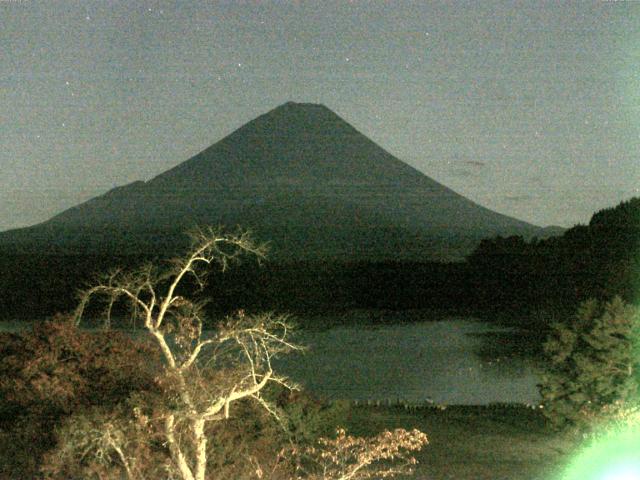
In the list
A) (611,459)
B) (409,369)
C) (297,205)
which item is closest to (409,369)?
(409,369)

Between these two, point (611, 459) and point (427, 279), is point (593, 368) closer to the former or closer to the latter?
point (611, 459)

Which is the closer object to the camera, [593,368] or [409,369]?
[593,368]

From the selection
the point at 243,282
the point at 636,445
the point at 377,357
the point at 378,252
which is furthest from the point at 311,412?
the point at 378,252

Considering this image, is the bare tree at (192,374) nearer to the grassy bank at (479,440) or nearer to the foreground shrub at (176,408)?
the foreground shrub at (176,408)

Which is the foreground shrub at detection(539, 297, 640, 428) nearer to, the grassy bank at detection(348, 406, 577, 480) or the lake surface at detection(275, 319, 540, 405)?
the grassy bank at detection(348, 406, 577, 480)

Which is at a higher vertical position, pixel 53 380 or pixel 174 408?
pixel 53 380

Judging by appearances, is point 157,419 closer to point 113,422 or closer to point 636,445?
point 113,422
